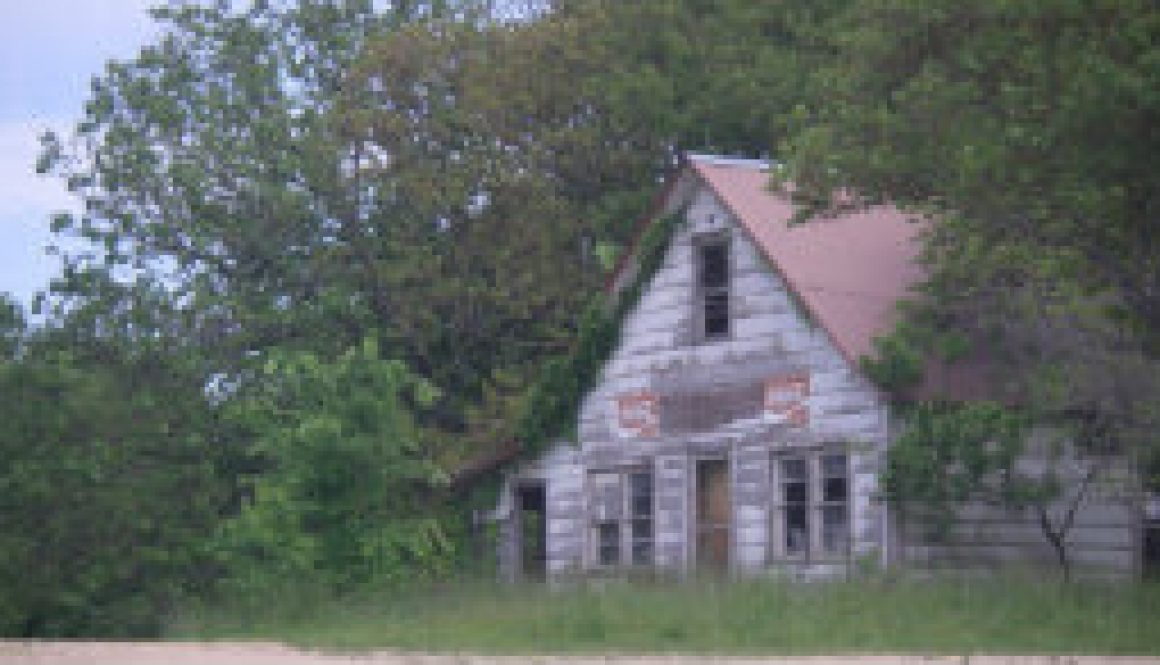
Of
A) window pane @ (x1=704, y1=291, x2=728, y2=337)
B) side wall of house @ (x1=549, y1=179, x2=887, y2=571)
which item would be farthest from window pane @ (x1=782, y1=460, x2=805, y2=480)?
window pane @ (x1=704, y1=291, x2=728, y2=337)

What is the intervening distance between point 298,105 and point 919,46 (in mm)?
23443

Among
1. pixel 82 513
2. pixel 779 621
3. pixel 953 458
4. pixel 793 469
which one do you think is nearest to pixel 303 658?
pixel 779 621

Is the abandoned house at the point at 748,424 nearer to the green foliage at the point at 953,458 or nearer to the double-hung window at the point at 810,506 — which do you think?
the double-hung window at the point at 810,506

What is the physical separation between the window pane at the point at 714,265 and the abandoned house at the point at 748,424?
0.09ft

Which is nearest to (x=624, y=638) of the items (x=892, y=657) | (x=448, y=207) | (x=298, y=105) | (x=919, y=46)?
(x=892, y=657)

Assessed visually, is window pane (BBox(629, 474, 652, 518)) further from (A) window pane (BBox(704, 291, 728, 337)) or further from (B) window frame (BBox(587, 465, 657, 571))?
(A) window pane (BBox(704, 291, 728, 337))

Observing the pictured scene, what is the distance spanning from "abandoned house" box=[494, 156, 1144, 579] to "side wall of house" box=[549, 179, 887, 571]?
24mm

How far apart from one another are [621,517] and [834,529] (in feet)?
12.9

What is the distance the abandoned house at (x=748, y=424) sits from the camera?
26047 millimetres

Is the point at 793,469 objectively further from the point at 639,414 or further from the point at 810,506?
the point at 639,414

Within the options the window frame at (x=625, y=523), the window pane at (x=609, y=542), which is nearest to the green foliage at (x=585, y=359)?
the window frame at (x=625, y=523)

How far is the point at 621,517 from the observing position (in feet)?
96.7

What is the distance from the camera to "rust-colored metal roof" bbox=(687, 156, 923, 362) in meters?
26.7

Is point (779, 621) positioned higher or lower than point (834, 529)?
lower
